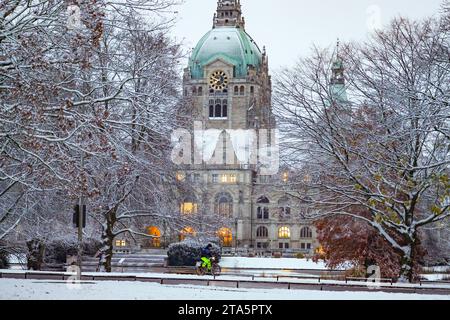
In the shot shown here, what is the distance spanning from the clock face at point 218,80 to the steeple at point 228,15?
415 inches

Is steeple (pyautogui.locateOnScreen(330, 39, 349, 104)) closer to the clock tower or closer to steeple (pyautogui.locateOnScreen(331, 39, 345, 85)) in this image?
steeple (pyautogui.locateOnScreen(331, 39, 345, 85))

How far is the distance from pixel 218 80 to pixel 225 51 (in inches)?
187

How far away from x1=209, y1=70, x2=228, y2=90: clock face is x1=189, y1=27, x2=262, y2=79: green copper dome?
165cm

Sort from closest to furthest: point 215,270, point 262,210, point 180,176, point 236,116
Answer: point 215,270, point 180,176, point 262,210, point 236,116

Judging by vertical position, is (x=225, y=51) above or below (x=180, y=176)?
above

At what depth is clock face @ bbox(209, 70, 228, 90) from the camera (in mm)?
117062

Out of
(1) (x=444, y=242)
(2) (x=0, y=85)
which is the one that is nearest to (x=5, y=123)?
(2) (x=0, y=85)

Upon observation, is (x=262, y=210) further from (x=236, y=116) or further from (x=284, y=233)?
(x=236, y=116)

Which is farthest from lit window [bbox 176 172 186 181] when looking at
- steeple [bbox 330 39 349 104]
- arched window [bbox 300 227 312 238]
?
arched window [bbox 300 227 312 238]

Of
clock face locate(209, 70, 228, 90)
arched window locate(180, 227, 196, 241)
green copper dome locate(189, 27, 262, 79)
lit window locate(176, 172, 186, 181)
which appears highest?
green copper dome locate(189, 27, 262, 79)

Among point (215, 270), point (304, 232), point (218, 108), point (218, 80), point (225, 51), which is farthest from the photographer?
point (225, 51)

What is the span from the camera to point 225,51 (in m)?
118

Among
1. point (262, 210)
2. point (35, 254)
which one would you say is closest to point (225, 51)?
point (262, 210)
